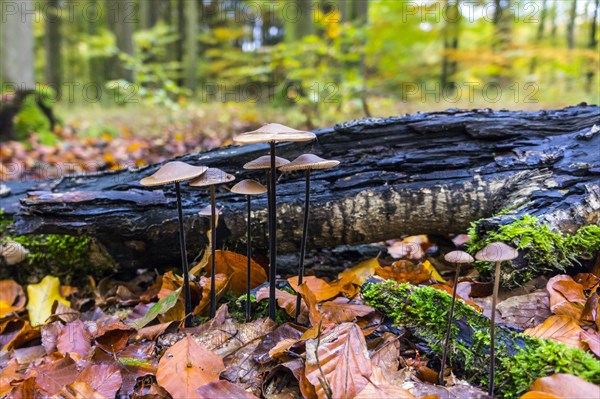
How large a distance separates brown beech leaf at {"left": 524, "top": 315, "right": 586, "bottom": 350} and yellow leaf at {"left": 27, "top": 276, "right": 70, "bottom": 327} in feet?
8.59

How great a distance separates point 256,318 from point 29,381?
0.93 metres

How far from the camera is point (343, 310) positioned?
179 cm

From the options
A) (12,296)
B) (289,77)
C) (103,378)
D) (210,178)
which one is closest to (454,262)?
(210,178)

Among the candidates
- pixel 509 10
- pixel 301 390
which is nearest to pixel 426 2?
pixel 509 10

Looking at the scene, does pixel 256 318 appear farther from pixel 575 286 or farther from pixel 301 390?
pixel 575 286

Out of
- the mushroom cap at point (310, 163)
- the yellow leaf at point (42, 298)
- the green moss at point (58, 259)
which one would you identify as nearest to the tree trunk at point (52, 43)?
the green moss at point (58, 259)

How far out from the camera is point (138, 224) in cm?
255

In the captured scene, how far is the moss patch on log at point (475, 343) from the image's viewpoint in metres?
1.34

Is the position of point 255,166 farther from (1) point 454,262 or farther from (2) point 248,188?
(1) point 454,262

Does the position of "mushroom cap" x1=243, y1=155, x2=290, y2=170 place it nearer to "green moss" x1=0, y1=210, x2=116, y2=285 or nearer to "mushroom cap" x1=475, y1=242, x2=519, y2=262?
"mushroom cap" x1=475, y1=242, x2=519, y2=262

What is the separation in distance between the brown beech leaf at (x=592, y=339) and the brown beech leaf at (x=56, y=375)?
199 centimetres

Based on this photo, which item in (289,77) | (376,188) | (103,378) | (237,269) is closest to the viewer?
(103,378)

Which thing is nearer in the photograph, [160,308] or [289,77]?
[160,308]

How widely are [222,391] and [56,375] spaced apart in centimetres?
82
